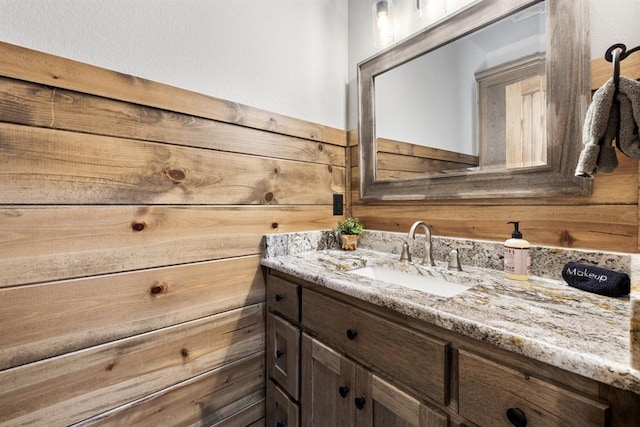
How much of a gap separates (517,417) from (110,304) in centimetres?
109

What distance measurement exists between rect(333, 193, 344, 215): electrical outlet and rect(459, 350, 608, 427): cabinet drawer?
3.34 ft

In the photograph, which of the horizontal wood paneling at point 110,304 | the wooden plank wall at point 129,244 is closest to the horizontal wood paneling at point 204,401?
the wooden plank wall at point 129,244

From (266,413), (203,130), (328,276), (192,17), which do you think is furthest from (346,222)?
(192,17)

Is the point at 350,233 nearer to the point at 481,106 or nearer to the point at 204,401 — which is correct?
the point at 481,106

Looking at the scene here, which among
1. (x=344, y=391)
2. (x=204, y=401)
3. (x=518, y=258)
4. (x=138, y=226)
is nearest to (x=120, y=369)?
(x=204, y=401)

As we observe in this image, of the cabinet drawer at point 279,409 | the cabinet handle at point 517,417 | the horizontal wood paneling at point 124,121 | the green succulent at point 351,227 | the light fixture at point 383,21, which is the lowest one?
the cabinet drawer at point 279,409

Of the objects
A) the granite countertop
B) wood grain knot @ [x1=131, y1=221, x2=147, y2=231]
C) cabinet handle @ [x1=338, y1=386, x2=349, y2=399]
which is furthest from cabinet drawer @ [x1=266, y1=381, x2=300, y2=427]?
wood grain knot @ [x1=131, y1=221, x2=147, y2=231]

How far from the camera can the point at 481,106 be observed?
3.50ft

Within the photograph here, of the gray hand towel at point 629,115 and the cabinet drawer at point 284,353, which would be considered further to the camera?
the cabinet drawer at point 284,353

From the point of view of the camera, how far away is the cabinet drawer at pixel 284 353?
41.3 inches

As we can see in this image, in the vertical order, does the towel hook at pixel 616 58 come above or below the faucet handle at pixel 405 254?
above

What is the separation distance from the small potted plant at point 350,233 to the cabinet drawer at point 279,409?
0.69 metres

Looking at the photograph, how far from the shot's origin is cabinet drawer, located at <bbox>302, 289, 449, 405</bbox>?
2.07ft

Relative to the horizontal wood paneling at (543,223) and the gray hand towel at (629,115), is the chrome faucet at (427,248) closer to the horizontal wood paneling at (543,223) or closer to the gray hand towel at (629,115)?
the horizontal wood paneling at (543,223)
